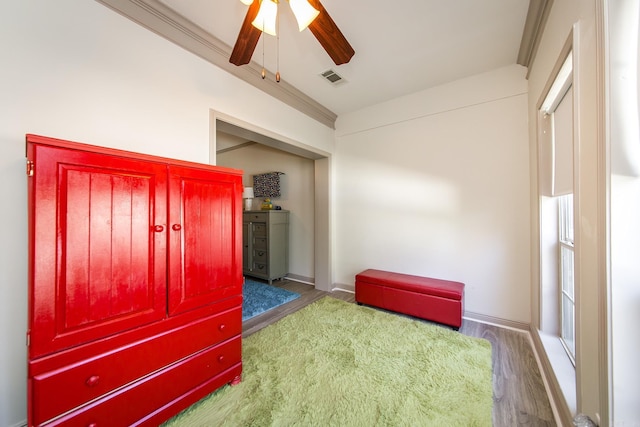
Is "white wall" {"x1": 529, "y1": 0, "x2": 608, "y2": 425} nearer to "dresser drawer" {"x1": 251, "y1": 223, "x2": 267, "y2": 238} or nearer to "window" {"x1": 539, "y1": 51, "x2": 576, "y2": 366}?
"window" {"x1": 539, "y1": 51, "x2": 576, "y2": 366}

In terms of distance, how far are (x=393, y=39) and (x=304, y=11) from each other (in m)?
1.24

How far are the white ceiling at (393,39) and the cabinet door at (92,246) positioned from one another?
1476 millimetres

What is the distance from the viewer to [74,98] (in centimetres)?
140

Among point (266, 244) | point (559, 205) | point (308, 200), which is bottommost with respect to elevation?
point (266, 244)

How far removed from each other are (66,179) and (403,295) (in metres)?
2.96

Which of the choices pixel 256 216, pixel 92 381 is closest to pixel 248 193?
pixel 256 216

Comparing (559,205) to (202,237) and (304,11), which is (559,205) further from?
(202,237)

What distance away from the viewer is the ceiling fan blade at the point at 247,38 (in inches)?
53.2

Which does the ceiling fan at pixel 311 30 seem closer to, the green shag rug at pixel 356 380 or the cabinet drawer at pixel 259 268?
the green shag rug at pixel 356 380

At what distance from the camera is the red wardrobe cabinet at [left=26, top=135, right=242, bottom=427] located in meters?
0.99

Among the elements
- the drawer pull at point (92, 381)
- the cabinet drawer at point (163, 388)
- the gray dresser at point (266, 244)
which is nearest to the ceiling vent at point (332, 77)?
the gray dresser at point (266, 244)

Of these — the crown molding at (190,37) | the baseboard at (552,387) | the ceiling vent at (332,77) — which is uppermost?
the ceiling vent at (332,77)

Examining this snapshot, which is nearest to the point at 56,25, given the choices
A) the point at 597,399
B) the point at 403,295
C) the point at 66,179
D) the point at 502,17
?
the point at 66,179

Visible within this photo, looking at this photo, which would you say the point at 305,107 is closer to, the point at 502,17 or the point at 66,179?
the point at 502,17
